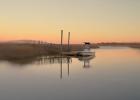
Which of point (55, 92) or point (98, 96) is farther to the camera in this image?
point (55, 92)

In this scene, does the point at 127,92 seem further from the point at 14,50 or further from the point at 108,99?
the point at 14,50

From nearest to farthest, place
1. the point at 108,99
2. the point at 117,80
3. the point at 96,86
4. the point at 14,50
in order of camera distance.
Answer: the point at 108,99 → the point at 96,86 → the point at 117,80 → the point at 14,50

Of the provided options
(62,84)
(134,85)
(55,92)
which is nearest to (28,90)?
(55,92)

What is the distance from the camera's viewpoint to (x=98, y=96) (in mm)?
23484

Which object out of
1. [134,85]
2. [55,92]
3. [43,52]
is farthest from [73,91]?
[43,52]

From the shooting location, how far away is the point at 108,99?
22.2 metres

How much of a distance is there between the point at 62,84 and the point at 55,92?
4.56 meters

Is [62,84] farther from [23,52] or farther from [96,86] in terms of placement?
[23,52]

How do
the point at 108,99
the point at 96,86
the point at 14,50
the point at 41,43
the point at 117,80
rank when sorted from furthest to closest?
the point at 41,43 → the point at 14,50 → the point at 117,80 → the point at 96,86 → the point at 108,99

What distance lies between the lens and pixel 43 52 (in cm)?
8169

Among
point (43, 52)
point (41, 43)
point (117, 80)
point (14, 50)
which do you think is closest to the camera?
point (117, 80)

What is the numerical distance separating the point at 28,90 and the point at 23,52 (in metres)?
44.6

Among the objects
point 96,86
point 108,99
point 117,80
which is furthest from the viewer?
point 117,80

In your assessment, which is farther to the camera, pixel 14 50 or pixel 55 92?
pixel 14 50
